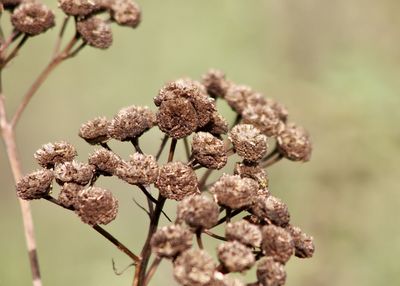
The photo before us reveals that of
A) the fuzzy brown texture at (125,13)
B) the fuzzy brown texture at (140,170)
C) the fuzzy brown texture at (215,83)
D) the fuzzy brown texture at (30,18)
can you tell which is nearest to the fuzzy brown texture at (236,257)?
the fuzzy brown texture at (140,170)

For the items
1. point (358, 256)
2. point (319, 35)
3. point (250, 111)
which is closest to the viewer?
point (250, 111)

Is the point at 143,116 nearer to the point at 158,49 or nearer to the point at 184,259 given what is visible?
the point at 184,259

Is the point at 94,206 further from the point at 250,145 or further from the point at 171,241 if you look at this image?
the point at 250,145

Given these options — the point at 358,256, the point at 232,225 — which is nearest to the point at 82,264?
the point at 358,256

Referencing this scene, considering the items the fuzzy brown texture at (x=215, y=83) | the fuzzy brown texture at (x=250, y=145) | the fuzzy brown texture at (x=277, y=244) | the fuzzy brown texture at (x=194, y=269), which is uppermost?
the fuzzy brown texture at (x=215, y=83)

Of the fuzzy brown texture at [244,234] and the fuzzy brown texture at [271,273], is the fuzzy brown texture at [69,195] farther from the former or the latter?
the fuzzy brown texture at [271,273]

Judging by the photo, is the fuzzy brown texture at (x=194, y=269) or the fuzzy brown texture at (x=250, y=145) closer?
the fuzzy brown texture at (x=194, y=269)

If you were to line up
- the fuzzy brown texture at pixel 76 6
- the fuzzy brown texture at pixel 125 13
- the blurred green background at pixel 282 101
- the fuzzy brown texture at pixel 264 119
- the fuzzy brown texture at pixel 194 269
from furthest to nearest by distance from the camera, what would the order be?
the blurred green background at pixel 282 101
the fuzzy brown texture at pixel 125 13
the fuzzy brown texture at pixel 76 6
the fuzzy brown texture at pixel 264 119
the fuzzy brown texture at pixel 194 269
